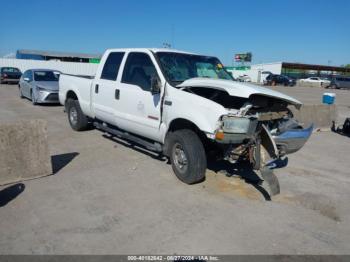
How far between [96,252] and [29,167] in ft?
7.80

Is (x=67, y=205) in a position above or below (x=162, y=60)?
below

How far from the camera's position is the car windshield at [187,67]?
565 centimetres

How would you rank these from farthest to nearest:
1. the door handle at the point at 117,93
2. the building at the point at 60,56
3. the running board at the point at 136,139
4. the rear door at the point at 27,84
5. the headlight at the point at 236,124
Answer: the building at the point at 60,56 < the rear door at the point at 27,84 < the door handle at the point at 117,93 < the running board at the point at 136,139 < the headlight at the point at 236,124

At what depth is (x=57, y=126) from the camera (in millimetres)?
9344

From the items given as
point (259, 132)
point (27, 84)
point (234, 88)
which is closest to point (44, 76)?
point (27, 84)

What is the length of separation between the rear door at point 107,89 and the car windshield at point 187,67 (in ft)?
4.05

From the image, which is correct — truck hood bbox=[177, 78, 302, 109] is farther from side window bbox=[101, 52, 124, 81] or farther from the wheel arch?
side window bbox=[101, 52, 124, 81]

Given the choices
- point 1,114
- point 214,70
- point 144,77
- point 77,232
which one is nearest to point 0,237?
point 77,232

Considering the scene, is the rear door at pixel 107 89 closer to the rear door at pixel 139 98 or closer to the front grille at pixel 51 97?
the rear door at pixel 139 98

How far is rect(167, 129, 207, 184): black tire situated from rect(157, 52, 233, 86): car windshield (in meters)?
0.94

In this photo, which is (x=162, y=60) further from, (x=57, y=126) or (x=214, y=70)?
(x=57, y=126)

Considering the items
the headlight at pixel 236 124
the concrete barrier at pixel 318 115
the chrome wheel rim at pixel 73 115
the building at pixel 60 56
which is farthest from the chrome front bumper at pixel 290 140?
the building at pixel 60 56

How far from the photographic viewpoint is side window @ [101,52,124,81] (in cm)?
669

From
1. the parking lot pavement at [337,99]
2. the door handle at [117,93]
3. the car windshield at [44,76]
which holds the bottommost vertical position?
the parking lot pavement at [337,99]
